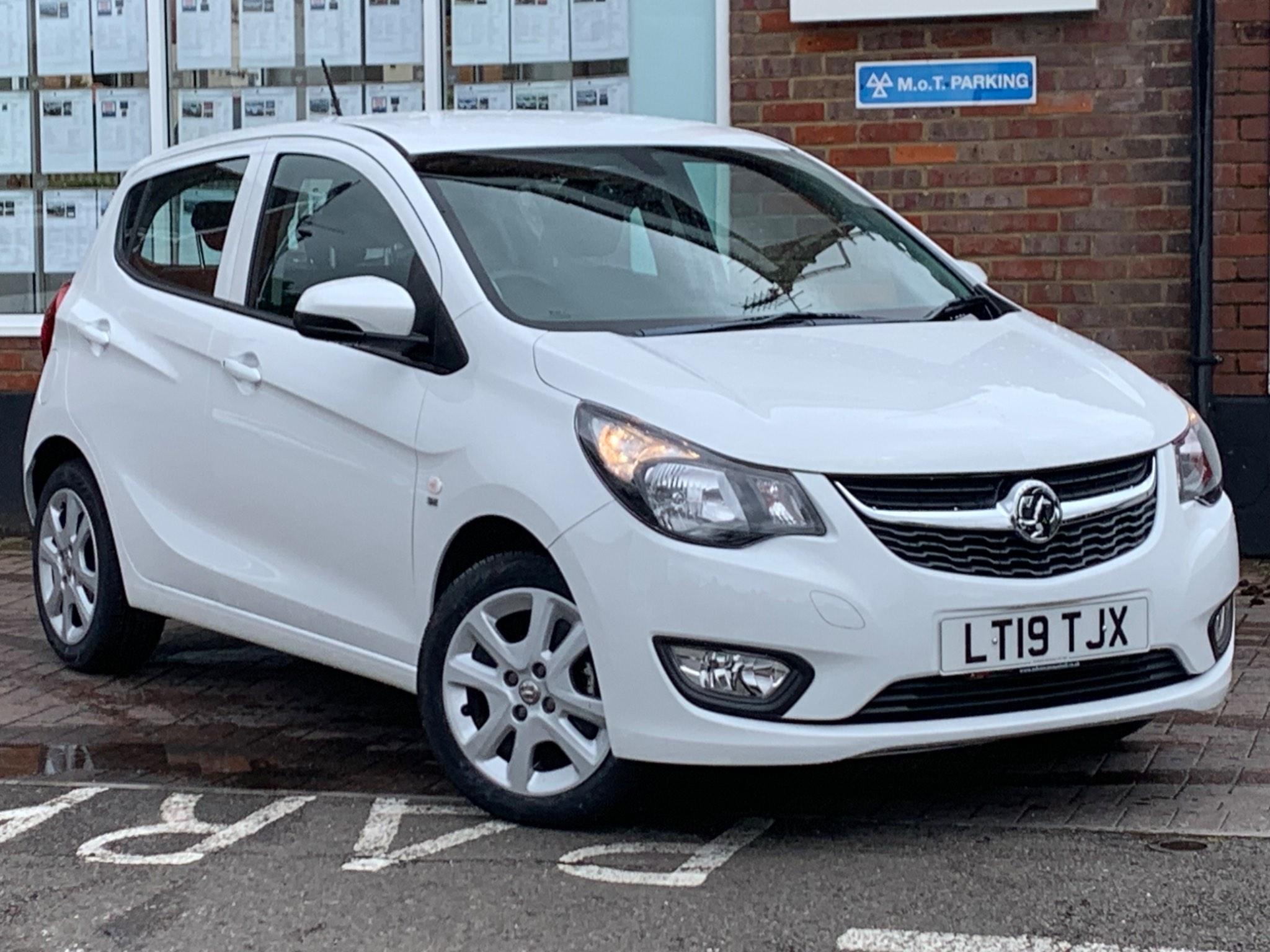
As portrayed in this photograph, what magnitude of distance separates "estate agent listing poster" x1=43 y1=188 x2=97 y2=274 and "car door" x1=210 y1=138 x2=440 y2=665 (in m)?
4.65

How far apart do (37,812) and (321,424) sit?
1.16m

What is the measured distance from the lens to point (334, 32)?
10.4 metres

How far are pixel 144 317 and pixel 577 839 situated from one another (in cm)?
248

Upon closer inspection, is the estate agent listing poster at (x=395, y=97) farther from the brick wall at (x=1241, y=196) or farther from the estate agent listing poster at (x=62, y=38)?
the brick wall at (x=1241, y=196)

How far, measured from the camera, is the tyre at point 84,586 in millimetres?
6801

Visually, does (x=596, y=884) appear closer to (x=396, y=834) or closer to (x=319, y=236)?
(x=396, y=834)

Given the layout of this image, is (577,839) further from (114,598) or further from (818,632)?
(114,598)

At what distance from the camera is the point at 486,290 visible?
5.24 meters

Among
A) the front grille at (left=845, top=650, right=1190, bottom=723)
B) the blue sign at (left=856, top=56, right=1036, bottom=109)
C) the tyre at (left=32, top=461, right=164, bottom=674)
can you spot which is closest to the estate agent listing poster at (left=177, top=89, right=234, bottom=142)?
the blue sign at (left=856, top=56, right=1036, bottom=109)

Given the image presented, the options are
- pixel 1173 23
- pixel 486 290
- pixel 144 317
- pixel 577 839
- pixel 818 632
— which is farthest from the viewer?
pixel 1173 23

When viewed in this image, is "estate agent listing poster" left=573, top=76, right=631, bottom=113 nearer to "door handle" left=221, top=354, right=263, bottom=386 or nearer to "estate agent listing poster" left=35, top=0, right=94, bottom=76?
"estate agent listing poster" left=35, top=0, right=94, bottom=76

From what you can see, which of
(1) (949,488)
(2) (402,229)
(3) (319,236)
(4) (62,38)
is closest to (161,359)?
(3) (319,236)

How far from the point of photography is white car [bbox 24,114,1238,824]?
453 centimetres

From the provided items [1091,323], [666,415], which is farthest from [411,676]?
[1091,323]
